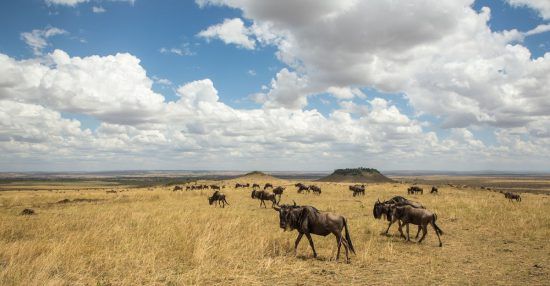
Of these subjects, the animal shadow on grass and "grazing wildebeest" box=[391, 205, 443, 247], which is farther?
"grazing wildebeest" box=[391, 205, 443, 247]

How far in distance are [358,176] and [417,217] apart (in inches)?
3801

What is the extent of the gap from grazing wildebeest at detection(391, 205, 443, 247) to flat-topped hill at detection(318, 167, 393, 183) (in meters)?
90.6

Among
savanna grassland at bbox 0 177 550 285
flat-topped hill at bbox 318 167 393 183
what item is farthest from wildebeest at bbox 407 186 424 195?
flat-topped hill at bbox 318 167 393 183

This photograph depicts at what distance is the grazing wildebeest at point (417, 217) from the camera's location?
47.1 feet

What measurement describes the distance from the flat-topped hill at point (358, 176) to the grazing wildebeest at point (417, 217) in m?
90.6

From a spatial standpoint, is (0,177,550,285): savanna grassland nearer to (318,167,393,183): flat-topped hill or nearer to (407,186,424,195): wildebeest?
(407,186,424,195): wildebeest

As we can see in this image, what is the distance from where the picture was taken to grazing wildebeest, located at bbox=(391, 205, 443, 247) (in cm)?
1436

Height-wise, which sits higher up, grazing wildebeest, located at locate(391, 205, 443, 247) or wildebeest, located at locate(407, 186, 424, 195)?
grazing wildebeest, located at locate(391, 205, 443, 247)

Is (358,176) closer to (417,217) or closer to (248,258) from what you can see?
(417,217)

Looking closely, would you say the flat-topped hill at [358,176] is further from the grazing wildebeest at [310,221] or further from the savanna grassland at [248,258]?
the grazing wildebeest at [310,221]

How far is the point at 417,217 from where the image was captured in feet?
48.1

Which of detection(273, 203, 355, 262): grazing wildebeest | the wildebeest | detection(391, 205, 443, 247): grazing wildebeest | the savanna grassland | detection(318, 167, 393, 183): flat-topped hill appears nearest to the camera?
the savanna grassland

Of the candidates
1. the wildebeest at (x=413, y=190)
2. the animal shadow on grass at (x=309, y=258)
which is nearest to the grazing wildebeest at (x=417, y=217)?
the animal shadow on grass at (x=309, y=258)

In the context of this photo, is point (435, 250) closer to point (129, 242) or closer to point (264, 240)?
point (264, 240)
